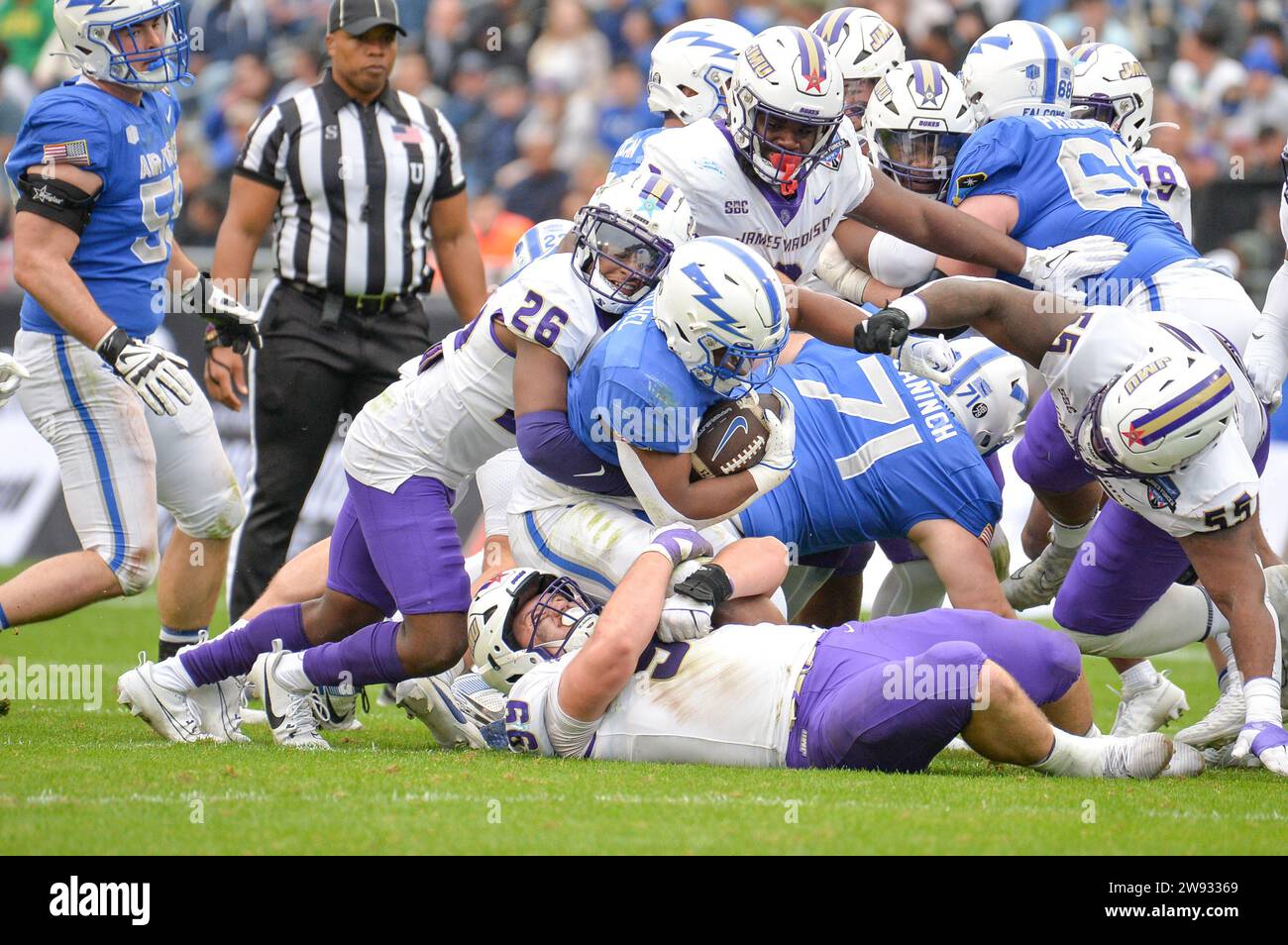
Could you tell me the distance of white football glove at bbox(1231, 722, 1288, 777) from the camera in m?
4.64

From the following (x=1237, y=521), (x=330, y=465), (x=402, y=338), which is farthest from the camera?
(x=330, y=465)

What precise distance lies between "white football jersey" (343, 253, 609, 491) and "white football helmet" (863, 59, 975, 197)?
1910 millimetres

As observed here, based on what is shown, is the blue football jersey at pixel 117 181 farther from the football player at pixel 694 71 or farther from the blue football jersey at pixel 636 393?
the blue football jersey at pixel 636 393

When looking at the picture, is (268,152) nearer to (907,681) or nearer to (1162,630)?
(907,681)

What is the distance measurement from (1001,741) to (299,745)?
2132mm

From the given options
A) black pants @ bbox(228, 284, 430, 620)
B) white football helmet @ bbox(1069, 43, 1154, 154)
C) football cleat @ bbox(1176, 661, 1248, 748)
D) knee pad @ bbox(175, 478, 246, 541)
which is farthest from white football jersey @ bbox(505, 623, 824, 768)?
white football helmet @ bbox(1069, 43, 1154, 154)

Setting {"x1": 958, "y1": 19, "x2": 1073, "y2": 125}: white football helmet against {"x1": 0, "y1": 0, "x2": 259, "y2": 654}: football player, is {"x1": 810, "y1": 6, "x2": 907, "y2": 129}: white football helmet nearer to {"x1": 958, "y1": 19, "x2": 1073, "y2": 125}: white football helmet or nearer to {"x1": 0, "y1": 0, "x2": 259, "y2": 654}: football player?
{"x1": 958, "y1": 19, "x2": 1073, "y2": 125}: white football helmet

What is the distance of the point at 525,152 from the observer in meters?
12.9

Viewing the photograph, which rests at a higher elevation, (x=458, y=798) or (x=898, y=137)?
(x=898, y=137)

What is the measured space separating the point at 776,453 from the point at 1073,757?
3.95 ft

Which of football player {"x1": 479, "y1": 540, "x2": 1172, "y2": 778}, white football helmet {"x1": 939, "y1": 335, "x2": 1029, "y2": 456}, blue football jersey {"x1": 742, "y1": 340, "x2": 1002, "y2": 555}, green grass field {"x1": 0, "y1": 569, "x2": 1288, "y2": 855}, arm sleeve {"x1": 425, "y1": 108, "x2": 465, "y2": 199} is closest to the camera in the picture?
green grass field {"x1": 0, "y1": 569, "x2": 1288, "y2": 855}

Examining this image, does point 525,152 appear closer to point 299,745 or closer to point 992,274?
point 992,274

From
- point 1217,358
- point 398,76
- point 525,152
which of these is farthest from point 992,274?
point 398,76
